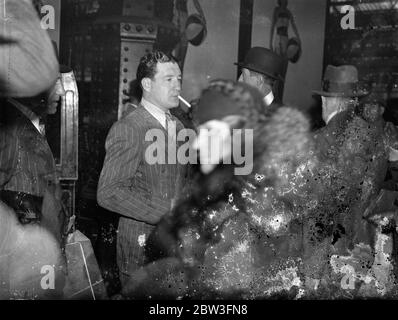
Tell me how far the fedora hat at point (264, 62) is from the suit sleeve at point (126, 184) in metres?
0.72

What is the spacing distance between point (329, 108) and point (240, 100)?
523 millimetres

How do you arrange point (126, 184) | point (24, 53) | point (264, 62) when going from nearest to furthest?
1. point (126, 184)
2. point (24, 53)
3. point (264, 62)

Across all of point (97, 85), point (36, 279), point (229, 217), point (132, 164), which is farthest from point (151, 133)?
point (36, 279)

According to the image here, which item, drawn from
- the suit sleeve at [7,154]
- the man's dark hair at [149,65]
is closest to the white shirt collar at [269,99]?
the man's dark hair at [149,65]

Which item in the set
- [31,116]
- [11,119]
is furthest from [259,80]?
[11,119]

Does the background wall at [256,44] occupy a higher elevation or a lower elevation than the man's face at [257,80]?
higher

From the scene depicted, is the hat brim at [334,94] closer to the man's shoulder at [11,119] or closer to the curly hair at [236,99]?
the curly hair at [236,99]

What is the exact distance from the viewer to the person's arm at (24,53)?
9.40ft

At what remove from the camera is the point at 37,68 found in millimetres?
2898

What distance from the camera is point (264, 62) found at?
117 inches

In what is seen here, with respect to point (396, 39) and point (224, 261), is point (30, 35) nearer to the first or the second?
point (224, 261)

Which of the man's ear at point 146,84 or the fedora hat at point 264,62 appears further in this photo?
the fedora hat at point 264,62

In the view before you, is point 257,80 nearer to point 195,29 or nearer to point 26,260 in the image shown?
point 195,29

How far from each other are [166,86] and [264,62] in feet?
1.81
